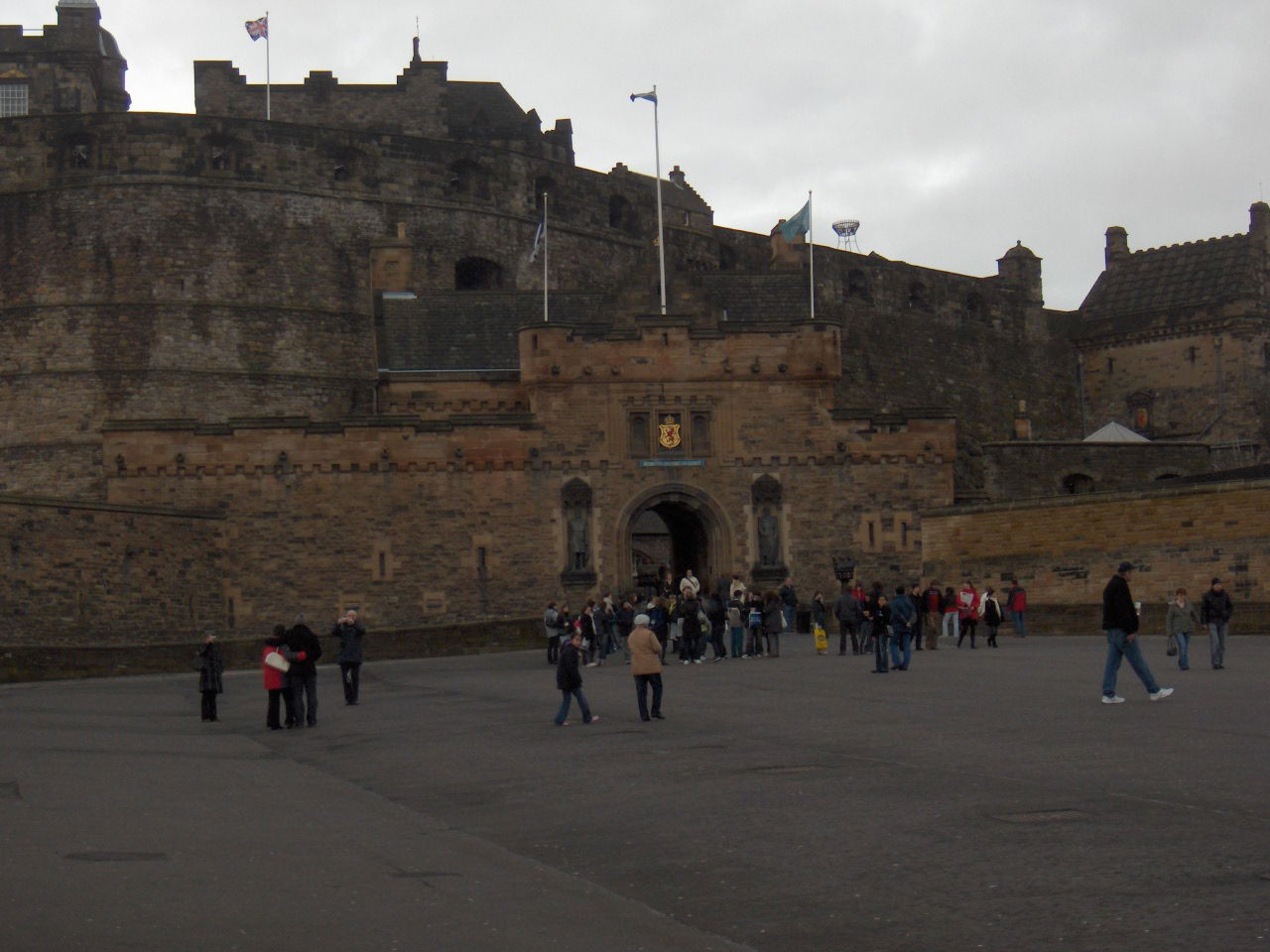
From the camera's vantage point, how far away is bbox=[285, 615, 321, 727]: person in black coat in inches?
738

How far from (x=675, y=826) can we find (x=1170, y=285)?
49.3 metres

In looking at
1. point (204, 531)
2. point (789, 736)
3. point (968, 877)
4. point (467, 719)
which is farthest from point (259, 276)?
point (968, 877)

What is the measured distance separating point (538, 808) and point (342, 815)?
48.9 inches

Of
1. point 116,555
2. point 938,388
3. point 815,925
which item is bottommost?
point 815,925

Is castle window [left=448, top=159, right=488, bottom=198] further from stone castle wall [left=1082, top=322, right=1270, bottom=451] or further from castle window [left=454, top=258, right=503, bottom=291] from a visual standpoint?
stone castle wall [left=1082, top=322, right=1270, bottom=451]

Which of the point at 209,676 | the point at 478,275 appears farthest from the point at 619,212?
the point at 209,676

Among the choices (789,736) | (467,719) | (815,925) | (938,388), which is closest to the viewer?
(815,925)

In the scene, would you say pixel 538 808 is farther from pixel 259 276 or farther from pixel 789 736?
pixel 259 276

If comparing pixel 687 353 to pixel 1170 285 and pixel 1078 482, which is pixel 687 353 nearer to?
pixel 1078 482

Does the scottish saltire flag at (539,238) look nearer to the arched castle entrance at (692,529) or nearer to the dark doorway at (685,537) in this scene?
the dark doorway at (685,537)

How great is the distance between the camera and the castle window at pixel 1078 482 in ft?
154

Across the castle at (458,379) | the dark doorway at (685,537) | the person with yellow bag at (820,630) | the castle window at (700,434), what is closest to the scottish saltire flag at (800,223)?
the castle at (458,379)

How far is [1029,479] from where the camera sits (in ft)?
152

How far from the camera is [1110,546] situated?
103ft
